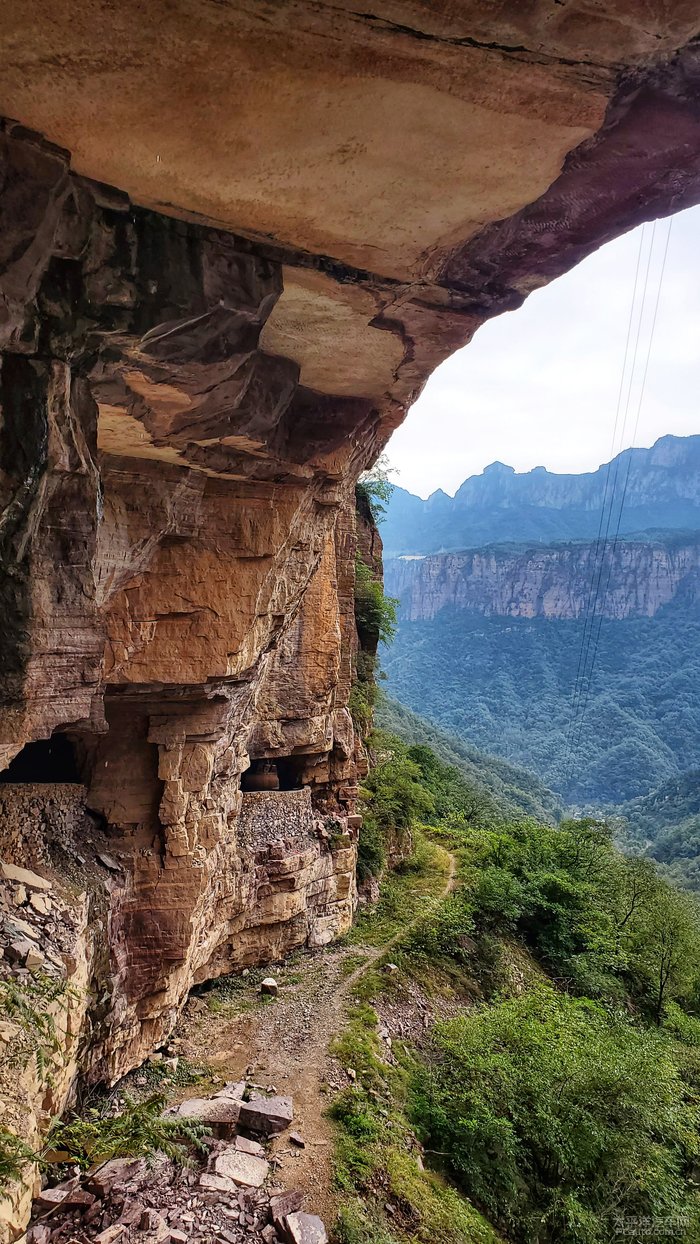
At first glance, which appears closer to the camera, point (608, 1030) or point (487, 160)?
point (487, 160)

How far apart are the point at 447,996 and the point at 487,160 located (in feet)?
47.7

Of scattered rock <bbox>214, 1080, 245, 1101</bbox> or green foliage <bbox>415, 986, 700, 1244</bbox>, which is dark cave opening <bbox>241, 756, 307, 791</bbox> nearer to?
green foliage <bbox>415, 986, 700, 1244</bbox>

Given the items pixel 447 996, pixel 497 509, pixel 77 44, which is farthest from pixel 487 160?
pixel 497 509

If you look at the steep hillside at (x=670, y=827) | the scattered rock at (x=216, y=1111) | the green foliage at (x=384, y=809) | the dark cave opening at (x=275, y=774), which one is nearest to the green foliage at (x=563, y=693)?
the steep hillside at (x=670, y=827)

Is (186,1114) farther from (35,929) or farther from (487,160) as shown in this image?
(487,160)

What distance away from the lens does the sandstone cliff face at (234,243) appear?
2750 mm

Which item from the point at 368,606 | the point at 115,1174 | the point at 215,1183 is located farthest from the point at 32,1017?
the point at 368,606

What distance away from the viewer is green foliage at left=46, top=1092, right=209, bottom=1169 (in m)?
6.61

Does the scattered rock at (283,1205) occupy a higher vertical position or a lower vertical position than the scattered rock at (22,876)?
lower

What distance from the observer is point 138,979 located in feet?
29.0

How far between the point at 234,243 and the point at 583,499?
165 m

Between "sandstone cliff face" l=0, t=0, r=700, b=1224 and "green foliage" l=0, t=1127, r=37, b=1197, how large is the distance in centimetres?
278

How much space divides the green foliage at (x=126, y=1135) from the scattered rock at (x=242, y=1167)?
301 millimetres

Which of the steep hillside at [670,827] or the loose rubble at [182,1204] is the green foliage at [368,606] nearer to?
the loose rubble at [182,1204]
